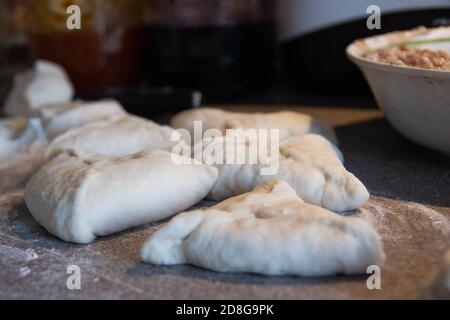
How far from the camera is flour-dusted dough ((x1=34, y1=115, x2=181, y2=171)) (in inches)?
50.3

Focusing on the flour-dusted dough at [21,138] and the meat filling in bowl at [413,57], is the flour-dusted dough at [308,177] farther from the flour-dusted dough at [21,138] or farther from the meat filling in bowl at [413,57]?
the flour-dusted dough at [21,138]

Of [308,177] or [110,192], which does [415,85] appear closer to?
[308,177]

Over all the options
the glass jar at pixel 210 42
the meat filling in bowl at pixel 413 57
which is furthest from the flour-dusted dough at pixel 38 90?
the meat filling in bowl at pixel 413 57

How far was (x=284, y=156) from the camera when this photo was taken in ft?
3.65

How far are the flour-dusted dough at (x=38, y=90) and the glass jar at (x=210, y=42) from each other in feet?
1.09

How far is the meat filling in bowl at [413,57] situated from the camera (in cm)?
119

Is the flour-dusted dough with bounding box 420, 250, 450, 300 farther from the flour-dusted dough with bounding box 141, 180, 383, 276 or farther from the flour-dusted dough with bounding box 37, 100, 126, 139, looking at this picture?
the flour-dusted dough with bounding box 37, 100, 126, 139

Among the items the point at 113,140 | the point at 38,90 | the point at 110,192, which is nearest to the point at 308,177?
the point at 110,192

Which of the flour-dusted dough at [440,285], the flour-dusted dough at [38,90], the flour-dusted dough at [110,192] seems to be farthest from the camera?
the flour-dusted dough at [38,90]

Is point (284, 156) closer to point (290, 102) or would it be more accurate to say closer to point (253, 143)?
point (253, 143)

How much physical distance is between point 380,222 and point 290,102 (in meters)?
0.98

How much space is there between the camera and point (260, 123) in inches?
52.7

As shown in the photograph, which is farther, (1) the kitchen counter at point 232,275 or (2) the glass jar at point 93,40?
(2) the glass jar at point 93,40

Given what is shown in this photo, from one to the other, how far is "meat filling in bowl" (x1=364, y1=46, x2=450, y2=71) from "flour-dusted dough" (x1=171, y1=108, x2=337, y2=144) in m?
0.21
